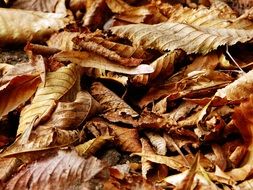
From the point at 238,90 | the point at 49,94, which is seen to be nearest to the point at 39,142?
the point at 49,94

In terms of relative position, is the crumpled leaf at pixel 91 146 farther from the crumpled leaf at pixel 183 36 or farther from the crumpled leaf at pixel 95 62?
the crumpled leaf at pixel 183 36

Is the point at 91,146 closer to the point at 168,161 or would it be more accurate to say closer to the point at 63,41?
the point at 168,161

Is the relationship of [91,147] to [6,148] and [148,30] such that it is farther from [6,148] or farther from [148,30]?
[148,30]

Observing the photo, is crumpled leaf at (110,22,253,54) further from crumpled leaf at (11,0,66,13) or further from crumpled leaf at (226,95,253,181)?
crumpled leaf at (11,0,66,13)

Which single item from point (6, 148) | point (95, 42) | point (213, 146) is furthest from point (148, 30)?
point (6, 148)

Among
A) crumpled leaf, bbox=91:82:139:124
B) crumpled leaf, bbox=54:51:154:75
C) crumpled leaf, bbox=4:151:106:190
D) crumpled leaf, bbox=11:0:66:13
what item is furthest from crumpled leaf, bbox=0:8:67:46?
crumpled leaf, bbox=4:151:106:190

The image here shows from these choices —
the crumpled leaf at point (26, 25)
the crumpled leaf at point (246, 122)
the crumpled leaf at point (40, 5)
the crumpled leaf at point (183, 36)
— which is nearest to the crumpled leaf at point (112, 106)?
the crumpled leaf at point (183, 36)

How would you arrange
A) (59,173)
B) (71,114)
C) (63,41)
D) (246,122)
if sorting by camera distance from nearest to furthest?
(59,173)
(246,122)
(71,114)
(63,41)
